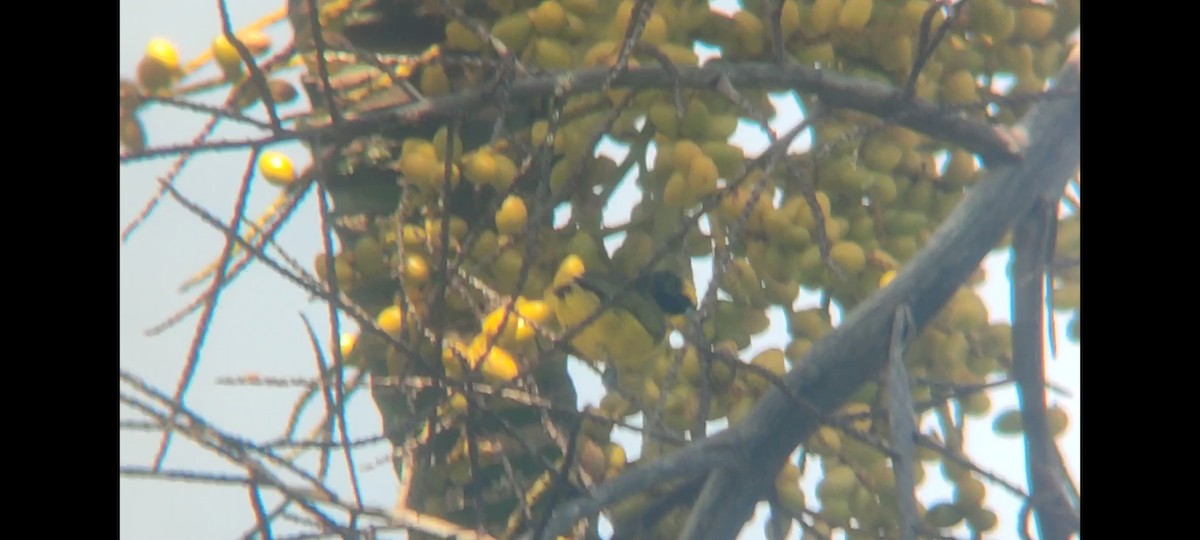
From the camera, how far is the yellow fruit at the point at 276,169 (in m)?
0.72

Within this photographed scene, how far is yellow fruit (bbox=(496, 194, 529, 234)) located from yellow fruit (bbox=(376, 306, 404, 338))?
0.08 meters

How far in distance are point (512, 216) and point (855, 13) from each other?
0.79 ft

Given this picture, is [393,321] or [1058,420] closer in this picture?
[393,321]

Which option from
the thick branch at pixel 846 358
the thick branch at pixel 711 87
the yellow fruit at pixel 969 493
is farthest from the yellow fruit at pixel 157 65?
the yellow fruit at pixel 969 493

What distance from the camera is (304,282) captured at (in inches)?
20.9

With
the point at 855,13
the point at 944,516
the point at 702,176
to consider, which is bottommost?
the point at 944,516

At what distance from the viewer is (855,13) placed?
2.32 feet

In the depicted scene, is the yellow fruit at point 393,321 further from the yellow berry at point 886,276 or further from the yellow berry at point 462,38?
the yellow berry at point 886,276

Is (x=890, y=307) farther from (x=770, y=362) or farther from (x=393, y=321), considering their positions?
(x=393, y=321)

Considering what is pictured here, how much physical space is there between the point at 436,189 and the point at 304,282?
0.16m

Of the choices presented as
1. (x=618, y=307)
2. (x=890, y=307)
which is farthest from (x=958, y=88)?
(x=618, y=307)

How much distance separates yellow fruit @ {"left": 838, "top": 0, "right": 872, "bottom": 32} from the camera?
27.7 inches

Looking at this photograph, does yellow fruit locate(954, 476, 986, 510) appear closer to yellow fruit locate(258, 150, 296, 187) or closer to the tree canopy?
the tree canopy

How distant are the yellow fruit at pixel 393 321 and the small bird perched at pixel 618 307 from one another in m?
0.09
